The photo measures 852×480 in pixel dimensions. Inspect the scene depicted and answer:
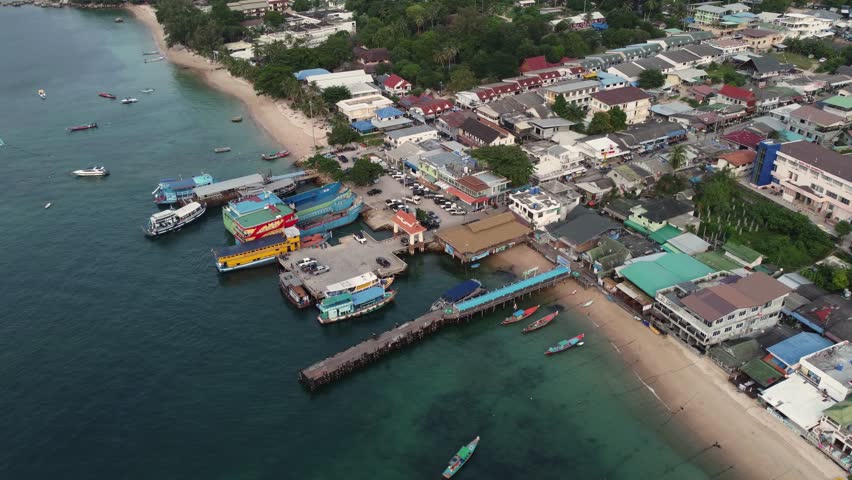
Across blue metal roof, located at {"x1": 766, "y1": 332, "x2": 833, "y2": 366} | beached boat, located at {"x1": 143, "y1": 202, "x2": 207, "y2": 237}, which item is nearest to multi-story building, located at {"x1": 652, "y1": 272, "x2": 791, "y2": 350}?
blue metal roof, located at {"x1": 766, "y1": 332, "x2": 833, "y2": 366}

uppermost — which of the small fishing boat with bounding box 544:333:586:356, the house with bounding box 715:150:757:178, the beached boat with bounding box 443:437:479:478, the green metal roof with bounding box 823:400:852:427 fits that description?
the house with bounding box 715:150:757:178

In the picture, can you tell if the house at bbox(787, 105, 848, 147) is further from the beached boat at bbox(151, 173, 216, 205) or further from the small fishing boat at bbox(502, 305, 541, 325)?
the beached boat at bbox(151, 173, 216, 205)

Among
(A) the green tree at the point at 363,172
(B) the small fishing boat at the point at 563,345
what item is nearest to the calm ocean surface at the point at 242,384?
(B) the small fishing boat at the point at 563,345

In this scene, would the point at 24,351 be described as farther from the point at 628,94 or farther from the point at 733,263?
the point at 628,94

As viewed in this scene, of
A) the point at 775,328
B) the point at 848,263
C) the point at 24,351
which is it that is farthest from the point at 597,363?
the point at 24,351

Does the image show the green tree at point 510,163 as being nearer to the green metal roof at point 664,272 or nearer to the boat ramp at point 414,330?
the boat ramp at point 414,330

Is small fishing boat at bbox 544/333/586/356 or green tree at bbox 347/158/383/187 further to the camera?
green tree at bbox 347/158/383/187
